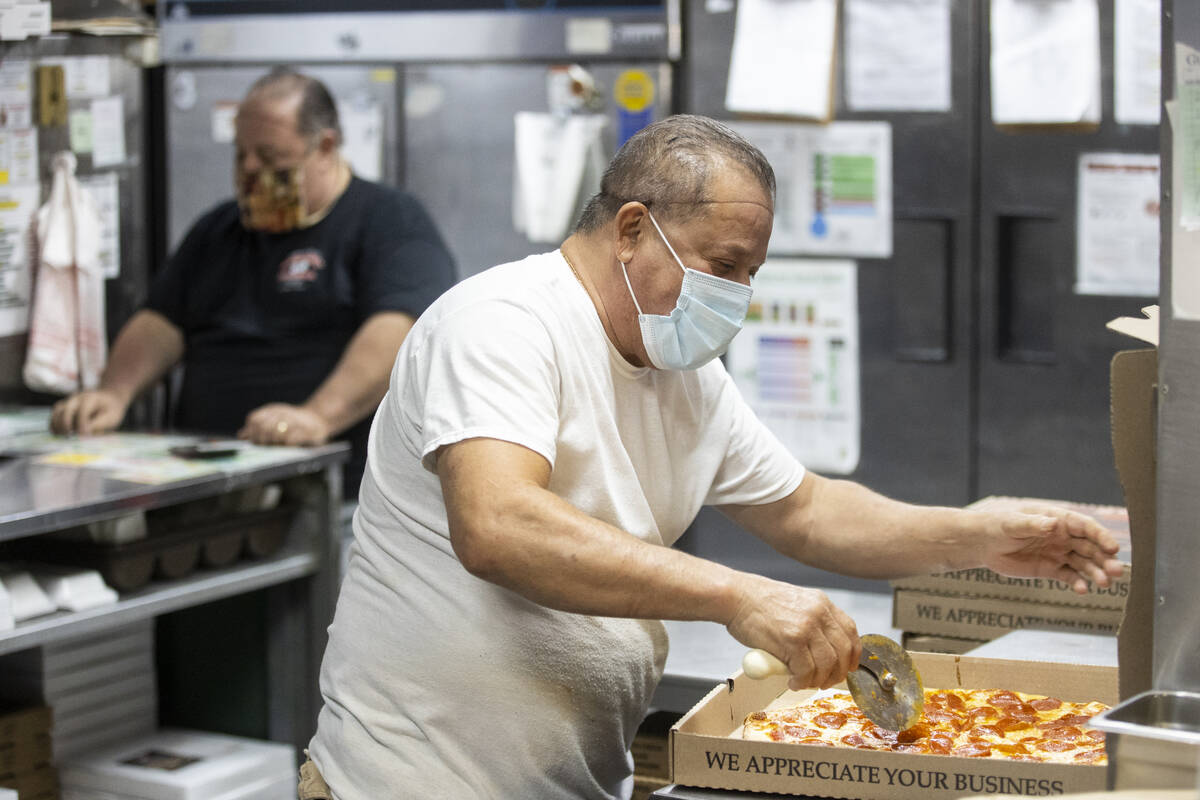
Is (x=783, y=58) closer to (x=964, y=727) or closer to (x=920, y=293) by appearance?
(x=920, y=293)

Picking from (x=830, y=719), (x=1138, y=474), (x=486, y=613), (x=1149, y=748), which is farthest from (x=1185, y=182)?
(x=486, y=613)

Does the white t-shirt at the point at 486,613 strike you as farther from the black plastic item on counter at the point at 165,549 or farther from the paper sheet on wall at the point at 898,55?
the paper sheet on wall at the point at 898,55

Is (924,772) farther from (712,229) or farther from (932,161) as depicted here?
(932,161)

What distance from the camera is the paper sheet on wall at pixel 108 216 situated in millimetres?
3926

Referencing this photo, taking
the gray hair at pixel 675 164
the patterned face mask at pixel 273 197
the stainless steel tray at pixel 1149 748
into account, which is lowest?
the stainless steel tray at pixel 1149 748

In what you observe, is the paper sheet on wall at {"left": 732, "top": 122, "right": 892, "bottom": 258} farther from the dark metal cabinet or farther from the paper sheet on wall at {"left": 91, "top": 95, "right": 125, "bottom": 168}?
the paper sheet on wall at {"left": 91, "top": 95, "right": 125, "bottom": 168}

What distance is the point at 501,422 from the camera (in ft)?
5.11

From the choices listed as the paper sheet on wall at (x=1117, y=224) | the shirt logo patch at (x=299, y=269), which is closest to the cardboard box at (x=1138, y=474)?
the paper sheet on wall at (x=1117, y=224)

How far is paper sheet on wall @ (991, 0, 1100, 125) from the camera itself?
3.56 meters

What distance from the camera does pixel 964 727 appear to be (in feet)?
5.95

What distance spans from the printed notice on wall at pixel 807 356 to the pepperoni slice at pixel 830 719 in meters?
2.08

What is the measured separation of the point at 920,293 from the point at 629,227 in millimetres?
2156

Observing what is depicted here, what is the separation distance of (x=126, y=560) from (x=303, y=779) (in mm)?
1281

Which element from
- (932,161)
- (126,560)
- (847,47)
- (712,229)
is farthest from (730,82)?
(712,229)
